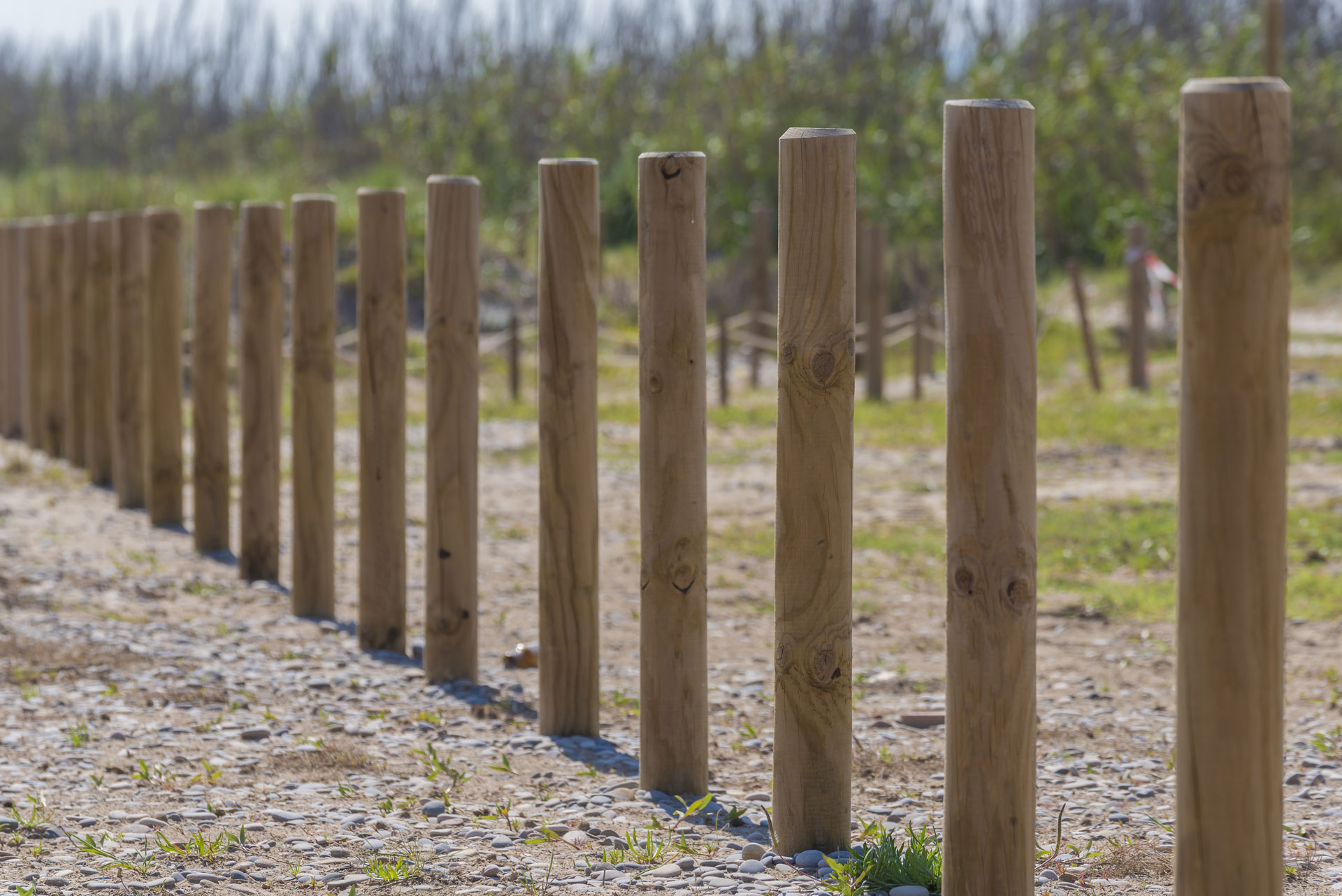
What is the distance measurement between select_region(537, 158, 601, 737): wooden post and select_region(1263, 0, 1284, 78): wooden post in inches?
520

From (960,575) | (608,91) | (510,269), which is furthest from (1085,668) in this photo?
(608,91)

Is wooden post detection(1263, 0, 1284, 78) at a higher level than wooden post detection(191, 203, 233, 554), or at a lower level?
higher

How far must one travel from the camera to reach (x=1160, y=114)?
2109 cm

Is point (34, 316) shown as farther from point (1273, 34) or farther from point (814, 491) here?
point (1273, 34)

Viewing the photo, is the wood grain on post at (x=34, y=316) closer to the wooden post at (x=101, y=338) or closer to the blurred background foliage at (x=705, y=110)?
the wooden post at (x=101, y=338)

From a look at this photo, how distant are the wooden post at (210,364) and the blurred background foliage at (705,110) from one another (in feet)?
40.5

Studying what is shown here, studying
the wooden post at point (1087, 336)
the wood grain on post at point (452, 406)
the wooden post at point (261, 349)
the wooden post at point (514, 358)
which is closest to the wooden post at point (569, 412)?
the wood grain on post at point (452, 406)

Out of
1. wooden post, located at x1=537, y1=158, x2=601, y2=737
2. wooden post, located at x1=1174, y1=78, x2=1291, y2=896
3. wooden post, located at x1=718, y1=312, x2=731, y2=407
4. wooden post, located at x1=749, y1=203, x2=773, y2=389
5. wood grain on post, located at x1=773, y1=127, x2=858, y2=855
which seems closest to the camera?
wooden post, located at x1=1174, y1=78, x2=1291, y2=896

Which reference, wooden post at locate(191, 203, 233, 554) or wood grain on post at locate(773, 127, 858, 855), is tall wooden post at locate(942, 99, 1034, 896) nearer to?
wood grain on post at locate(773, 127, 858, 855)

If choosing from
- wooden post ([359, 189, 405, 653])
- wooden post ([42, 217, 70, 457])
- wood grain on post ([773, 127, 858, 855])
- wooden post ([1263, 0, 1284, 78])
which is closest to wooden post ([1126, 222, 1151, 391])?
wooden post ([1263, 0, 1284, 78])

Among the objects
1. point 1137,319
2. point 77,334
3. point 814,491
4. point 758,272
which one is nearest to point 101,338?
point 77,334

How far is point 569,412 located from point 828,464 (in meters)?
1.09

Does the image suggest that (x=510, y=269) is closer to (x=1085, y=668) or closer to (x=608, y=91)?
(x=608, y=91)

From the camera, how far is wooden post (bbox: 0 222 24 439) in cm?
991
